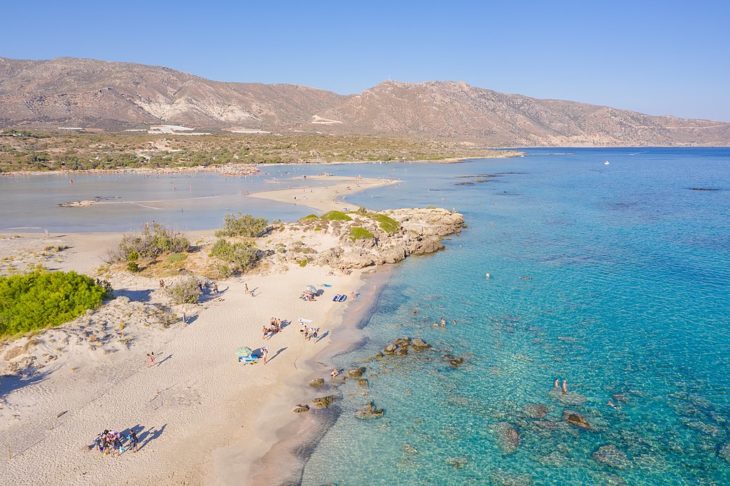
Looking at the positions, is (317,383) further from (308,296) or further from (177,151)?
(177,151)

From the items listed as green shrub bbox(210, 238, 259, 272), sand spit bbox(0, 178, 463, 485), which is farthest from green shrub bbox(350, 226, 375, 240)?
green shrub bbox(210, 238, 259, 272)

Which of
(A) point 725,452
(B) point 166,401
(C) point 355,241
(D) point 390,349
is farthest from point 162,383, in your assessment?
(C) point 355,241

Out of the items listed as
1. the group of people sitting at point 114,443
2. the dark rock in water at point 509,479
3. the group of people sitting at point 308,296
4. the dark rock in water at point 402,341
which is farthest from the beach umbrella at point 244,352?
the dark rock in water at point 509,479

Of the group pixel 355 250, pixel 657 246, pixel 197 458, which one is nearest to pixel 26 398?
pixel 197 458

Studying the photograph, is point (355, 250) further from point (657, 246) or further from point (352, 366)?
point (657, 246)

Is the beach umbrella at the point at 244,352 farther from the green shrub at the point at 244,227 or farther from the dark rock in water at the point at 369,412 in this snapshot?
the green shrub at the point at 244,227

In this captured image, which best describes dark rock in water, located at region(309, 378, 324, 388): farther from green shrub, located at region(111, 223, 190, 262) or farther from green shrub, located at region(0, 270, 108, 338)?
green shrub, located at region(111, 223, 190, 262)
